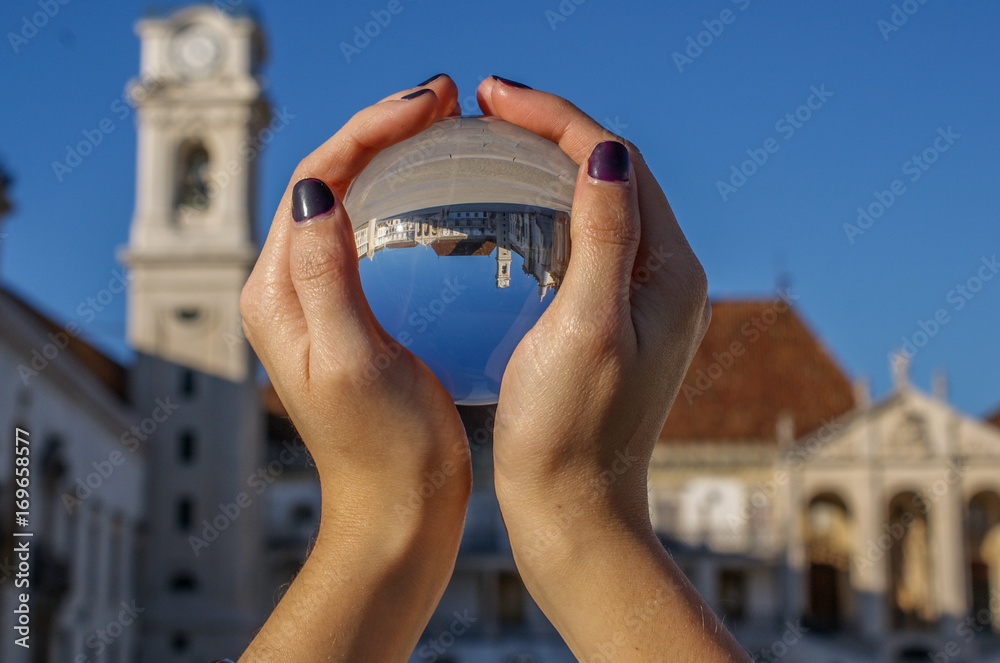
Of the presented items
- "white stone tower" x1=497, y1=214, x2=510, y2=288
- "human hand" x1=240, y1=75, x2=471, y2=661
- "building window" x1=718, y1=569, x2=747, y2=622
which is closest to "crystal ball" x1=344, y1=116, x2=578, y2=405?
"white stone tower" x1=497, y1=214, x2=510, y2=288

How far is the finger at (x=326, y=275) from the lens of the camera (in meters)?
2.12

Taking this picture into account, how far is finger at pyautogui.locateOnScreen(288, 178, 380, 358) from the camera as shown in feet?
6.94

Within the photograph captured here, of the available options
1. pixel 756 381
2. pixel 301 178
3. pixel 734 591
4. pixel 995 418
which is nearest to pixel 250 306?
pixel 301 178

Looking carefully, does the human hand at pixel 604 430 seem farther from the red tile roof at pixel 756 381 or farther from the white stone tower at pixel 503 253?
the red tile roof at pixel 756 381

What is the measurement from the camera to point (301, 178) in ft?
7.67

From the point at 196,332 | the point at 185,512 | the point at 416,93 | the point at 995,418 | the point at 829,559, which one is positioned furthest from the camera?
the point at 995,418

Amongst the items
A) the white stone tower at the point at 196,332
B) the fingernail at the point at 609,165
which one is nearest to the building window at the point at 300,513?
the white stone tower at the point at 196,332

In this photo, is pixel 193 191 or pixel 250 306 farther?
pixel 193 191

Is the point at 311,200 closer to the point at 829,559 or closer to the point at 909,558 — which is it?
the point at 829,559

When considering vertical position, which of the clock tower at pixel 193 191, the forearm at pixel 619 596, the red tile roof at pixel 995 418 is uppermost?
the clock tower at pixel 193 191

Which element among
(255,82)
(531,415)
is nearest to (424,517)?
(531,415)

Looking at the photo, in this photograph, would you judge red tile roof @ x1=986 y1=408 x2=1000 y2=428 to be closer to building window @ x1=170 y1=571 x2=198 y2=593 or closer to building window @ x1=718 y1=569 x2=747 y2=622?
building window @ x1=718 y1=569 x2=747 y2=622

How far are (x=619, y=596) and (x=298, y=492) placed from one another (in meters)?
41.2

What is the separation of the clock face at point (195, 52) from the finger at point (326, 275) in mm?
38358
